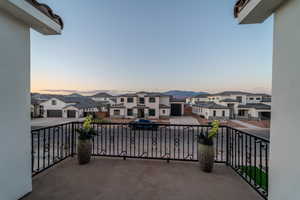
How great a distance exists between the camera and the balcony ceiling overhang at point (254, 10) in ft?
4.25

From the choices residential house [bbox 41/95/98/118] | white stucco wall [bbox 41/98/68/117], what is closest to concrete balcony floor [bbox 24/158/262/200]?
residential house [bbox 41/95/98/118]

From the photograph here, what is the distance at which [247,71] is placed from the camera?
1029cm

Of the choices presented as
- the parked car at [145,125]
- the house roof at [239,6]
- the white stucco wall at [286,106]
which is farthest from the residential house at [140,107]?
the white stucco wall at [286,106]

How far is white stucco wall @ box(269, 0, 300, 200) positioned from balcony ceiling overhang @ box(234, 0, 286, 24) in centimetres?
9

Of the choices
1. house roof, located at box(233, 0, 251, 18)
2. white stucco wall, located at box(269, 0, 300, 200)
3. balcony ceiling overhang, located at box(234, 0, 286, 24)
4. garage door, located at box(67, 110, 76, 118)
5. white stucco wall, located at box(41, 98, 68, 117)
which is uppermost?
house roof, located at box(233, 0, 251, 18)

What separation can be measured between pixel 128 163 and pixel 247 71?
11682 mm

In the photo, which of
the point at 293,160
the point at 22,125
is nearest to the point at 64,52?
the point at 22,125

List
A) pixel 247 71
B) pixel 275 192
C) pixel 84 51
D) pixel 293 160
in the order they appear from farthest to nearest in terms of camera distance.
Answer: pixel 247 71
pixel 84 51
pixel 275 192
pixel 293 160

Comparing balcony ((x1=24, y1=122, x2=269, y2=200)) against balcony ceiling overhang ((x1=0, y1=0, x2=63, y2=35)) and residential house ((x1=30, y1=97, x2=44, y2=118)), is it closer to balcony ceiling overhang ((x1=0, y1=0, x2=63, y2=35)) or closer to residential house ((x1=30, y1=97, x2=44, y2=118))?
balcony ceiling overhang ((x1=0, y1=0, x2=63, y2=35))

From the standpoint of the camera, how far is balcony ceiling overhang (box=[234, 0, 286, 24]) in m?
1.29

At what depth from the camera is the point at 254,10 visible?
1.42 meters

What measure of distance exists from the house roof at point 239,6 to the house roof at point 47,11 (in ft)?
8.47

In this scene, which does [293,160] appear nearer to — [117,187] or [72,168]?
[117,187]

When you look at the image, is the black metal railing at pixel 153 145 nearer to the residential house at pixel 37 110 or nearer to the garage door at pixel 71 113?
the garage door at pixel 71 113
